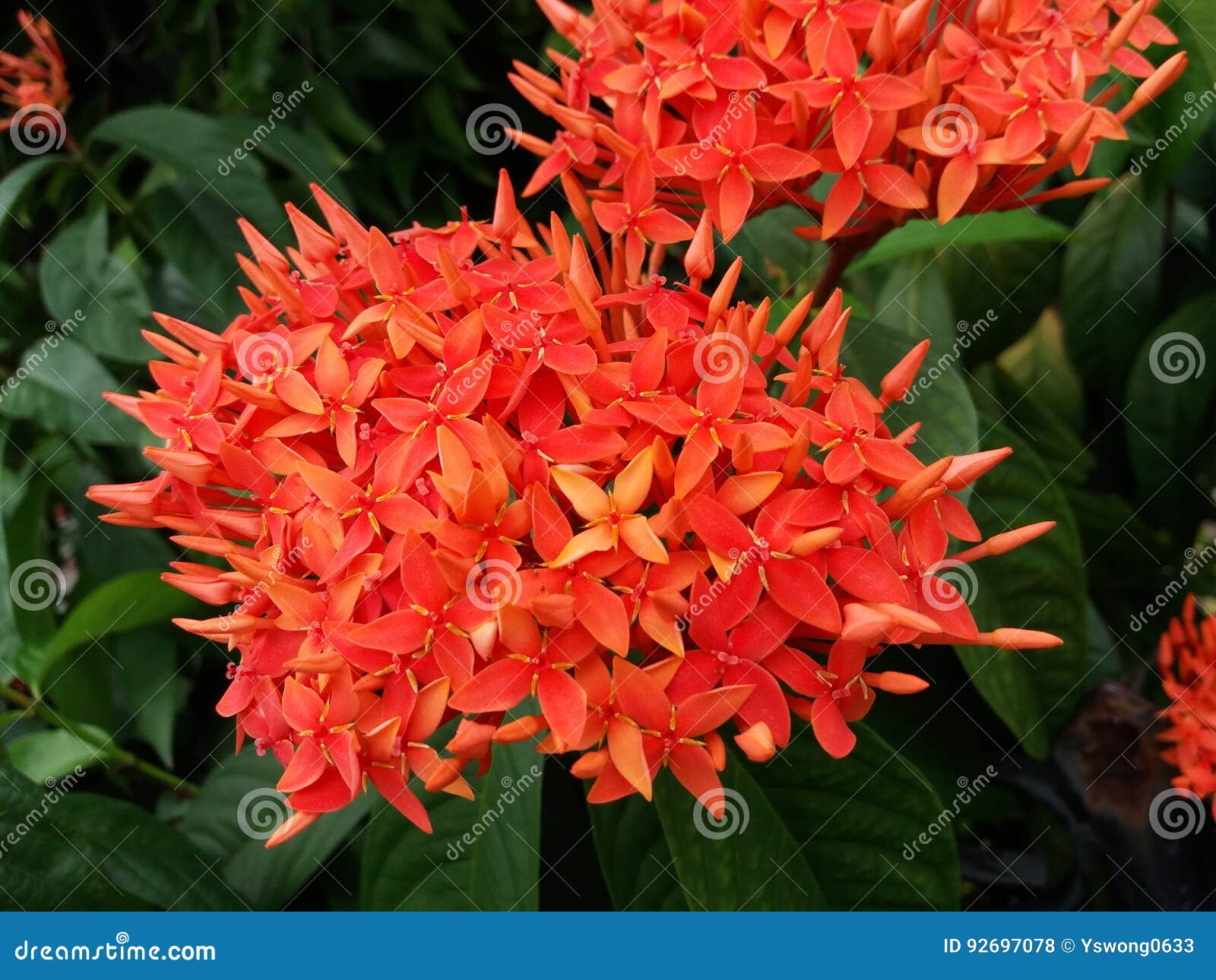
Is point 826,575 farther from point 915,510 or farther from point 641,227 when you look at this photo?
point 641,227

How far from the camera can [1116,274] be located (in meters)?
1.08

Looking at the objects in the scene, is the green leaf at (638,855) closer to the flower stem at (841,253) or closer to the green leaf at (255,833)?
the green leaf at (255,833)

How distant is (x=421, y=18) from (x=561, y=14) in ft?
2.10

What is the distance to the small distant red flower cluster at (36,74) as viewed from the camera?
47.3 inches

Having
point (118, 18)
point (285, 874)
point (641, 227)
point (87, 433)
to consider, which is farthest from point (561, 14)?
point (118, 18)

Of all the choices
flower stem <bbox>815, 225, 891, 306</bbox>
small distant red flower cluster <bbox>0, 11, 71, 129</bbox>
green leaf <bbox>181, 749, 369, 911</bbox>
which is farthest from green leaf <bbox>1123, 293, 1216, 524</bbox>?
small distant red flower cluster <bbox>0, 11, 71, 129</bbox>

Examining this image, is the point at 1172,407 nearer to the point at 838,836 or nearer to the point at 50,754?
the point at 838,836

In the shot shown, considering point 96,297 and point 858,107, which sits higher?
point 858,107

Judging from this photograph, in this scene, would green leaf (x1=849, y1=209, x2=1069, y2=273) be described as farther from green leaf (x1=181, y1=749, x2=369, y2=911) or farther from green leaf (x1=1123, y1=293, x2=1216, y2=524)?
green leaf (x1=181, y1=749, x2=369, y2=911)

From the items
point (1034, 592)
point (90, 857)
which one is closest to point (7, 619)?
point (90, 857)

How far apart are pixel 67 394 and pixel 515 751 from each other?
23.1 inches

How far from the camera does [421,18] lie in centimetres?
135

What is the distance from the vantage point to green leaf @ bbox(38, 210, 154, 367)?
1.05 metres

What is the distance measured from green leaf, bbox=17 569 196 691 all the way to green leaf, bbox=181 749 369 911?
153 mm
